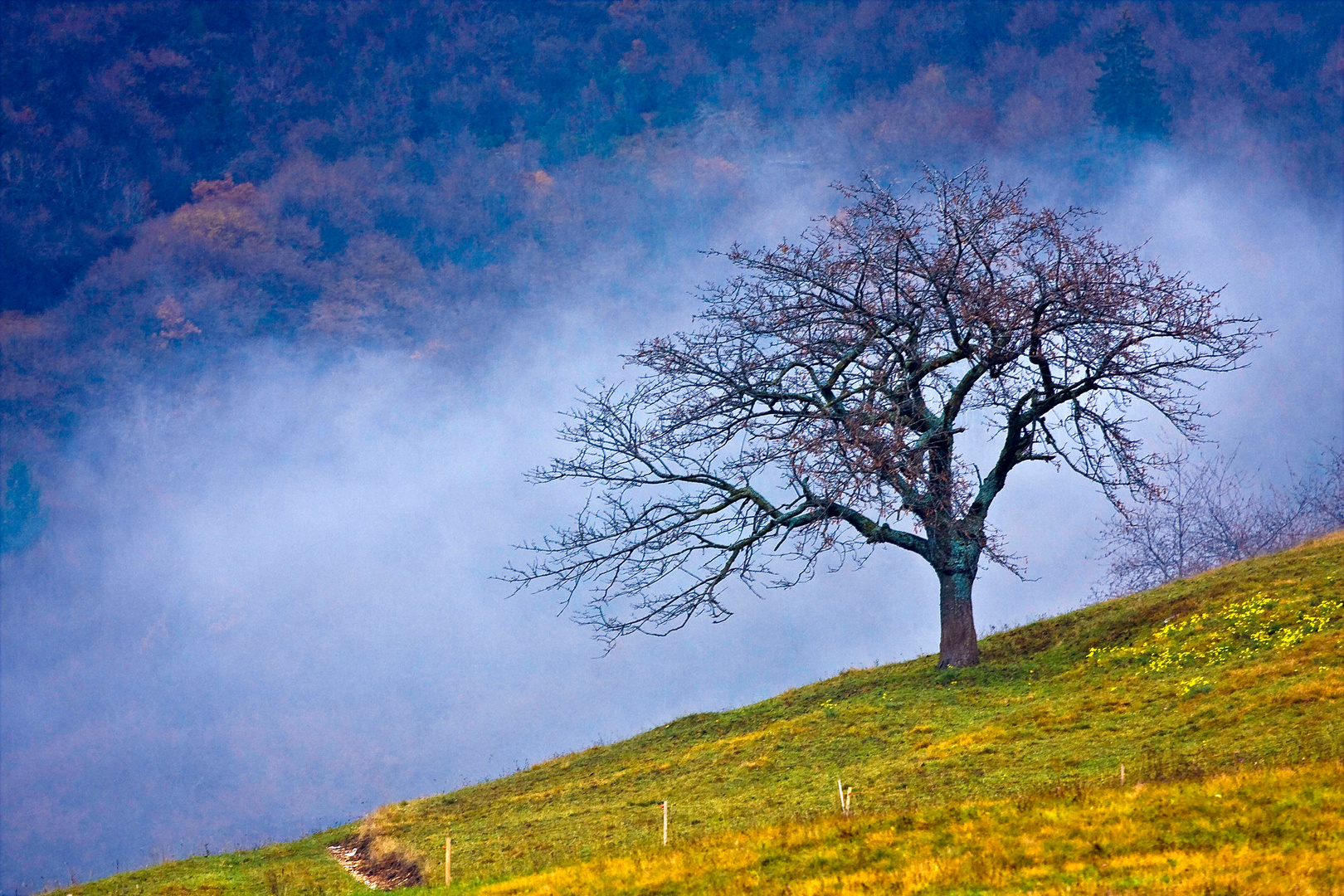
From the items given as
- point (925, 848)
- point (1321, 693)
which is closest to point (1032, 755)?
point (1321, 693)

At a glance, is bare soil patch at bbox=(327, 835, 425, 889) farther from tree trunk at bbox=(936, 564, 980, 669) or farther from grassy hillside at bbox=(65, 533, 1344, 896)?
tree trunk at bbox=(936, 564, 980, 669)

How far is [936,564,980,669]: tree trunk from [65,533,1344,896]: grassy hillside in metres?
0.60

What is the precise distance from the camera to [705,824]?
19.0 metres

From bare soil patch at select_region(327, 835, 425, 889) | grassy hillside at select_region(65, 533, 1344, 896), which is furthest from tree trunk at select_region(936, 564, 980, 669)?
bare soil patch at select_region(327, 835, 425, 889)

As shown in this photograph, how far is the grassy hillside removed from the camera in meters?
13.0

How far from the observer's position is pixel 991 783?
694 inches

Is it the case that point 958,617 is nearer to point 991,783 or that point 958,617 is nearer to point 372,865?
point 991,783

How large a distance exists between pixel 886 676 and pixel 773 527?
6619 mm

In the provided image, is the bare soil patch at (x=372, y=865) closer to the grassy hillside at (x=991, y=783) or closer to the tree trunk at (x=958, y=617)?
the grassy hillside at (x=991, y=783)

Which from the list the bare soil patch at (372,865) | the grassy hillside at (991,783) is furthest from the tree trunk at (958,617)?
the bare soil patch at (372,865)

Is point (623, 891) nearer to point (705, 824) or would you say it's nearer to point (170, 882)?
point (705, 824)

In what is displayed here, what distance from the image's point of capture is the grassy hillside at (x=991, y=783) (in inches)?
514

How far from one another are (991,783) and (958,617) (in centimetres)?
1092

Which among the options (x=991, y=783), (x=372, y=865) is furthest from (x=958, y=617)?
(x=372, y=865)
